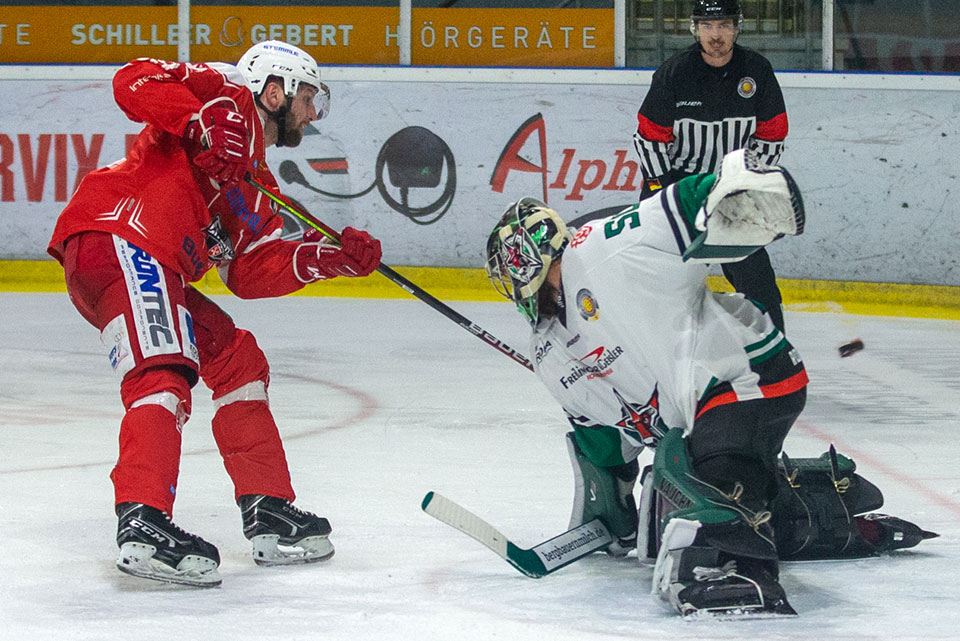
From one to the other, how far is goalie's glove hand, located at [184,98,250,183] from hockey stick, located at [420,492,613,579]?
68 cm

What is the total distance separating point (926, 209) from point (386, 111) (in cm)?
274

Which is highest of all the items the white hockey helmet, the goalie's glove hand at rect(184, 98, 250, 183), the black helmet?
the black helmet

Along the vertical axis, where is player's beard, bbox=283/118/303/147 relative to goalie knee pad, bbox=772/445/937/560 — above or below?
above

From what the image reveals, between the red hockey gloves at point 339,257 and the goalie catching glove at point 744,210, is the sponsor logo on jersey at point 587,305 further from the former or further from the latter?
the red hockey gloves at point 339,257

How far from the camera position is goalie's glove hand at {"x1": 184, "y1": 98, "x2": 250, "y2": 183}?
2324 millimetres

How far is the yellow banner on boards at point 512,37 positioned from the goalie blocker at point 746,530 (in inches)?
185

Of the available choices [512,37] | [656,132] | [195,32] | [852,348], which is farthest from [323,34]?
[852,348]

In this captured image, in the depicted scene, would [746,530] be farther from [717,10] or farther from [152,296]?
[717,10]

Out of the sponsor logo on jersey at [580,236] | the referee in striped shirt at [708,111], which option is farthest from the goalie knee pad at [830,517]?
the referee in striped shirt at [708,111]

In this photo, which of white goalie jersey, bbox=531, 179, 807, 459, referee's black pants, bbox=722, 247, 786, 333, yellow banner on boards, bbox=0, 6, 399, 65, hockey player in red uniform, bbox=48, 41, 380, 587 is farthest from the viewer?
yellow banner on boards, bbox=0, 6, 399, 65

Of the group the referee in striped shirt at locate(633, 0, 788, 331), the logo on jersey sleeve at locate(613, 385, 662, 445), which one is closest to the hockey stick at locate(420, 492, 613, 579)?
the logo on jersey sleeve at locate(613, 385, 662, 445)

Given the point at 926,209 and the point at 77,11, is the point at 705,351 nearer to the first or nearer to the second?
the point at 926,209

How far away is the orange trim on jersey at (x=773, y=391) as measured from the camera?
2182mm

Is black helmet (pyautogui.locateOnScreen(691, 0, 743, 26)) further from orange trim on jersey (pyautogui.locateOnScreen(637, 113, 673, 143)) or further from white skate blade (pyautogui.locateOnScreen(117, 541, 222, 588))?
white skate blade (pyautogui.locateOnScreen(117, 541, 222, 588))
